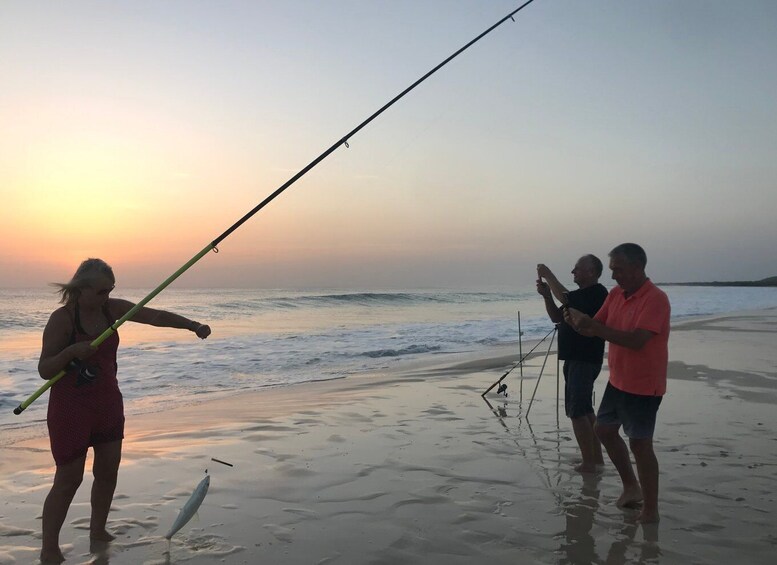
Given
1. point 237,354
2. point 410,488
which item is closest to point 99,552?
point 410,488

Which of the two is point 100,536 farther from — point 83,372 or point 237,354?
point 237,354

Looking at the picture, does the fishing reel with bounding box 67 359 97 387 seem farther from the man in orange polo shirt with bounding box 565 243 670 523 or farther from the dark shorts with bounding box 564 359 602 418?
the dark shorts with bounding box 564 359 602 418

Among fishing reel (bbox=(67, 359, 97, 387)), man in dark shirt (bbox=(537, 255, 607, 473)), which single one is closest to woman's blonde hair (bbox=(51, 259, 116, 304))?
fishing reel (bbox=(67, 359, 97, 387))

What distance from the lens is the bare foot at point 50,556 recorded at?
3.30 m

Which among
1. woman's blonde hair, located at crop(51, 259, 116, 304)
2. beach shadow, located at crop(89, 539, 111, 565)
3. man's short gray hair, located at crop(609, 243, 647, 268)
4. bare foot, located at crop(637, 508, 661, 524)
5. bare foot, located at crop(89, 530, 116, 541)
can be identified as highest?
man's short gray hair, located at crop(609, 243, 647, 268)

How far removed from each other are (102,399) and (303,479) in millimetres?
1910

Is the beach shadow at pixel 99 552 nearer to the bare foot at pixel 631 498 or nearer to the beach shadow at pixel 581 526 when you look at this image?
the beach shadow at pixel 581 526

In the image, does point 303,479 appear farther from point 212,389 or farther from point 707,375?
point 707,375

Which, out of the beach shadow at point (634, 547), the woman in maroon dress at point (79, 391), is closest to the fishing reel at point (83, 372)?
the woman in maroon dress at point (79, 391)

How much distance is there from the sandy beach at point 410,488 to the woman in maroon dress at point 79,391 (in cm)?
44

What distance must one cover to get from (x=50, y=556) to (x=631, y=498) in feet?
11.9

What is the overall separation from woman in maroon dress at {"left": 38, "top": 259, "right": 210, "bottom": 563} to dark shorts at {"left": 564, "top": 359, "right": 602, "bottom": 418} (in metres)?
3.40

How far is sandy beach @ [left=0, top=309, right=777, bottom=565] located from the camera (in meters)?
3.48

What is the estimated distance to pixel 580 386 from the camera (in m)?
4.87
